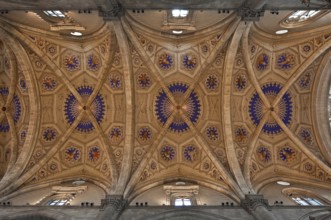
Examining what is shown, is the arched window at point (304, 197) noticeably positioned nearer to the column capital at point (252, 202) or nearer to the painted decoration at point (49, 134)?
the column capital at point (252, 202)

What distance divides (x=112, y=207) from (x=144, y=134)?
604 cm

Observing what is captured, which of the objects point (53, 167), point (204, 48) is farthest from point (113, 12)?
point (53, 167)

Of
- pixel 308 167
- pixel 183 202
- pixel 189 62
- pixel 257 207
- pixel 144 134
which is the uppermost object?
pixel 189 62

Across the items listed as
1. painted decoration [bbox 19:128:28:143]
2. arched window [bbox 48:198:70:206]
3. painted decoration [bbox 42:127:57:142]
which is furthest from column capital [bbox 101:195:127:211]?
painted decoration [bbox 19:128:28:143]

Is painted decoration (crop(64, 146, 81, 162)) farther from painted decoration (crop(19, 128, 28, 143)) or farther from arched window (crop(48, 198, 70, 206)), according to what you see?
arched window (crop(48, 198, 70, 206))

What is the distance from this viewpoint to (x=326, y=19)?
48.7ft

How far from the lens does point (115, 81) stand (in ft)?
58.7

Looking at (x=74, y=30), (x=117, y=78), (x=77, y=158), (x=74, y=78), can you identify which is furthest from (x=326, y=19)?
(x=77, y=158)

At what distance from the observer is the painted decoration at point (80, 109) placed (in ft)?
60.3

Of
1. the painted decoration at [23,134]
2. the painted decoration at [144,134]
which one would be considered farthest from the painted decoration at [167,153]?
the painted decoration at [23,134]

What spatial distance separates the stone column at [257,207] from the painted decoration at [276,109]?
574 centimetres

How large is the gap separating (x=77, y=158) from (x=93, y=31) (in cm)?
745

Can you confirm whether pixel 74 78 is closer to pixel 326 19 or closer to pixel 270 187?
pixel 270 187

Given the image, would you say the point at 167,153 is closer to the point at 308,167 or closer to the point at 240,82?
the point at 240,82
